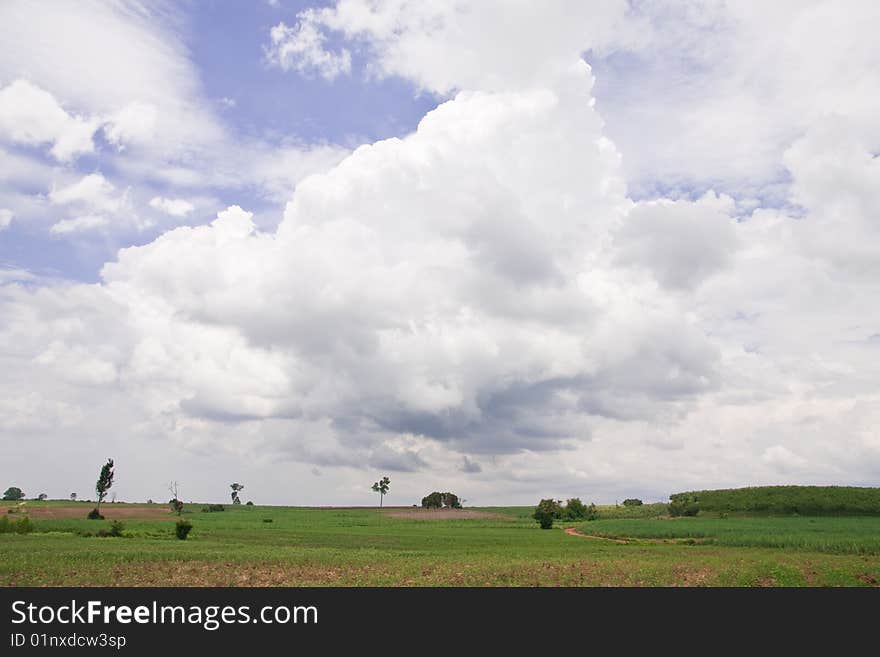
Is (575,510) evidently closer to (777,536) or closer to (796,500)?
(796,500)

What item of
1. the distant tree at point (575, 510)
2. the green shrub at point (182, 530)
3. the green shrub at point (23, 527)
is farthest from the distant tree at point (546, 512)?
the green shrub at point (23, 527)

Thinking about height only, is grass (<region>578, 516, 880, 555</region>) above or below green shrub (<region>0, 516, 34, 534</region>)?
below

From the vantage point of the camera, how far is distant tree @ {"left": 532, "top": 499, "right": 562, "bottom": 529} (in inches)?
4715

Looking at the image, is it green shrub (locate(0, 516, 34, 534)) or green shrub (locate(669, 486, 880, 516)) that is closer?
green shrub (locate(0, 516, 34, 534))

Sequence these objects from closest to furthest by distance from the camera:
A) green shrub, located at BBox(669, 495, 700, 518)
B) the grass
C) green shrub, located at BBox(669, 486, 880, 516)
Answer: the grass, green shrub, located at BBox(669, 486, 880, 516), green shrub, located at BBox(669, 495, 700, 518)

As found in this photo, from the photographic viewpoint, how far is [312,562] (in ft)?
147

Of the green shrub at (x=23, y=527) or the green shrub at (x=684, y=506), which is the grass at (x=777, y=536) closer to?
the green shrub at (x=684, y=506)

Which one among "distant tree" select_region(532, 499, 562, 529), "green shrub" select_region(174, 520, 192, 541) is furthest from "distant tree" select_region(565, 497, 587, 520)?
"green shrub" select_region(174, 520, 192, 541)

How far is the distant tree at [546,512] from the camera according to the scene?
11975cm

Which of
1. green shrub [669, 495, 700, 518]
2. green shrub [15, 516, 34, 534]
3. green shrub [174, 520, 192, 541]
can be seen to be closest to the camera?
green shrub [174, 520, 192, 541]

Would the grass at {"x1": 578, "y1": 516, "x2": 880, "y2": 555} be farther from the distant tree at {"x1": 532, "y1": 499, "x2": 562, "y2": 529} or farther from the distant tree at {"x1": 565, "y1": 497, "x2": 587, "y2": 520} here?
the distant tree at {"x1": 565, "y1": 497, "x2": 587, "y2": 520}

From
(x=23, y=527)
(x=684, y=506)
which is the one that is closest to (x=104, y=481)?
(x=23, y=527)
